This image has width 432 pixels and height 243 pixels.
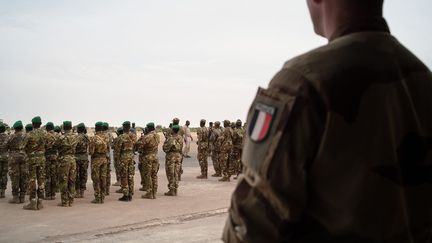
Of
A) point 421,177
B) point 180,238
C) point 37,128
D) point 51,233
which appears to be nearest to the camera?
point 421,177

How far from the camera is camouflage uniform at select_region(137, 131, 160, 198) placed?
38.1 ft

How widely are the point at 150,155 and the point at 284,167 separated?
10587 millimetres

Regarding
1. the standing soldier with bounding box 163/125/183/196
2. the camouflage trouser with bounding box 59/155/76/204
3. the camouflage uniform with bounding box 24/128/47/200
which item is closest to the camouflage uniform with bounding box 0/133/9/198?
the camouflage uniform with bounding box 24/128/47/200

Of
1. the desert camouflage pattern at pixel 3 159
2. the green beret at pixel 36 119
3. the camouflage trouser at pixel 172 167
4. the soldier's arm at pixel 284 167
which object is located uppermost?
the green beret at pixel 36 119

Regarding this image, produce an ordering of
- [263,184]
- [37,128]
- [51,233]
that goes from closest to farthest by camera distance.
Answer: [263,184], [51,233], [37,128]

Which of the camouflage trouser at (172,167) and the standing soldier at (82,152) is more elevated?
the standing soldier at (82,152)

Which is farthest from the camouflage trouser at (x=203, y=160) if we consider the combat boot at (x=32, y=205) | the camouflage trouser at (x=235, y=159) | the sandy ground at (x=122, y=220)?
the combat boot at (x=32, y=205)

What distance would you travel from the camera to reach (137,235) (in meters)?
7.51

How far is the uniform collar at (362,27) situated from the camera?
1455mm

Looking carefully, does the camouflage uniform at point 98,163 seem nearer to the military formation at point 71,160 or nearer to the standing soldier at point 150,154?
the military formation at point 71,160

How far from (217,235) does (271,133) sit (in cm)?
639

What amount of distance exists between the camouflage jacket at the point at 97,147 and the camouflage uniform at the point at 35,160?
3.68 ft

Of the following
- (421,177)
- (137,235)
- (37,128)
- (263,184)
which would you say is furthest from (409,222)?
(37,128)

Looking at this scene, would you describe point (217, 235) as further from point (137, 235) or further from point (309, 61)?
Answer: point (309, 61)
